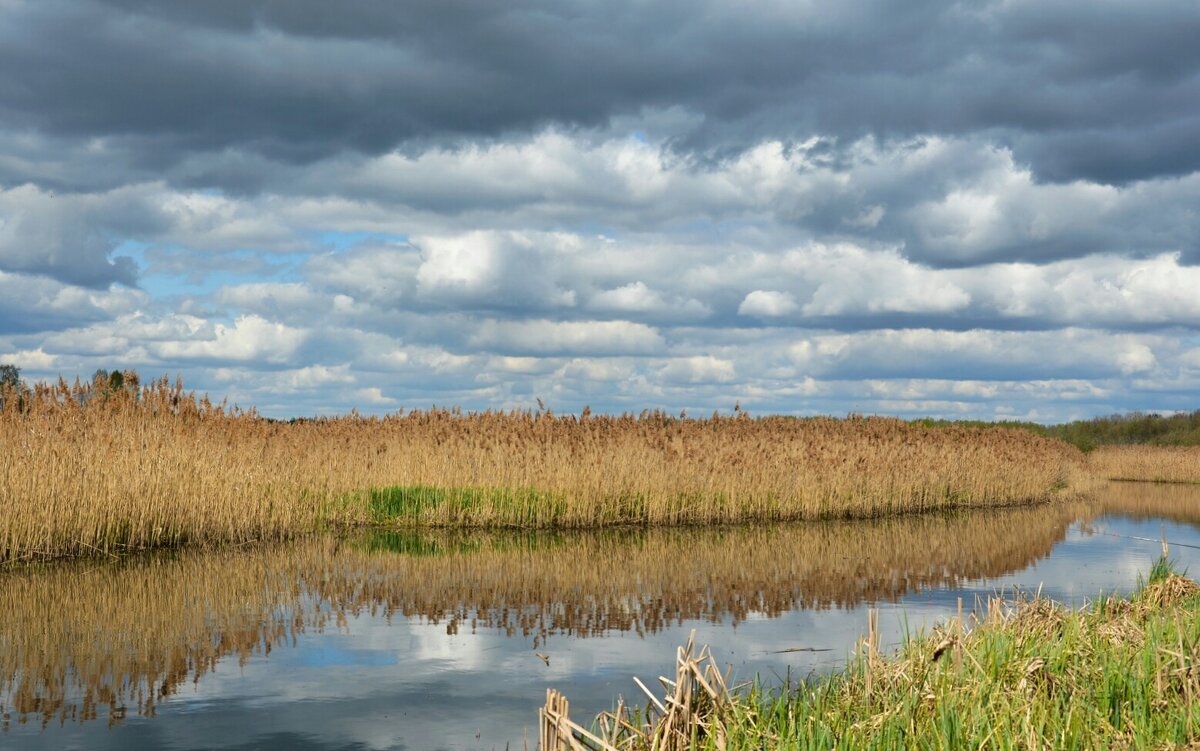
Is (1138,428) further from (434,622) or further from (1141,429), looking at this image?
(434,622)

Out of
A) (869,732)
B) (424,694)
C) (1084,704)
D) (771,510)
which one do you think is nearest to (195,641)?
(424,694)

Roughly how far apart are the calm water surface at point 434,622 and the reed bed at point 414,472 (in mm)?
1261

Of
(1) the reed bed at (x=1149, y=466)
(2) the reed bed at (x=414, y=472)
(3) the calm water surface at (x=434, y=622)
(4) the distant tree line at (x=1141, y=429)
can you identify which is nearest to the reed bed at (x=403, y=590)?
(3) the calm water surface at (x=434, y=622)

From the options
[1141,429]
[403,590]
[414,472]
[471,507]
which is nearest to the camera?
[403,590]

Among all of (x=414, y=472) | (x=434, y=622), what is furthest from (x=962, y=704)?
(x=414, y=472)

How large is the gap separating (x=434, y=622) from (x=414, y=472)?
11380 millimetres

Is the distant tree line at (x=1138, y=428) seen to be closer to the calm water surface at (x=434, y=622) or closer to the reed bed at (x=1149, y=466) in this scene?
the reed bed at (x=1149, y=466)

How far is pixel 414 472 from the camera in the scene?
75.6 feet

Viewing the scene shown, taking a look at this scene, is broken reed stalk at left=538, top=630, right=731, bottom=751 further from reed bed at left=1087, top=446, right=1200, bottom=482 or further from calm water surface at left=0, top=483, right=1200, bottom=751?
reed bed at left=1087, top=446, right=1200, bottom=482

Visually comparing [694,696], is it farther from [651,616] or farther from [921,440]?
[921,440]

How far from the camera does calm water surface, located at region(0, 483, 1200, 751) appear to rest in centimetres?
805

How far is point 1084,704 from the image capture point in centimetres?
677

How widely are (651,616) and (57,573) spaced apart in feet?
28.2

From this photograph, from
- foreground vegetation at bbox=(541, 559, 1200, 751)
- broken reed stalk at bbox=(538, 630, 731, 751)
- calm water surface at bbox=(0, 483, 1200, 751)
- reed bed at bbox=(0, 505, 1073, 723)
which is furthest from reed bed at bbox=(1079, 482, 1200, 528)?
broken reed stalk at bbox=(538, 630, 731, 751)
